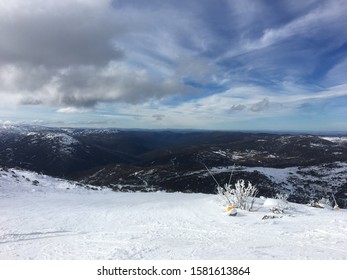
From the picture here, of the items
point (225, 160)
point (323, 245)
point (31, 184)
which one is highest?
point (323, 245)

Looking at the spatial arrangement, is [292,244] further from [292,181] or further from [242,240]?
[292,181]

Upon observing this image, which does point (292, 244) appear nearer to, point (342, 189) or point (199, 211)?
point (199, 211)

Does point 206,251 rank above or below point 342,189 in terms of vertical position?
above
